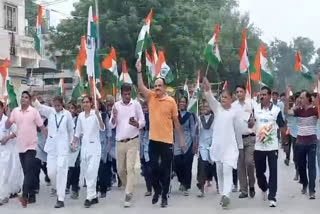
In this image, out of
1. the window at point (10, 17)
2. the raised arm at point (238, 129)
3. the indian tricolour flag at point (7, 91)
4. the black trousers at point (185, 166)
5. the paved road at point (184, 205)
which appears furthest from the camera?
the window at point (10, 17)

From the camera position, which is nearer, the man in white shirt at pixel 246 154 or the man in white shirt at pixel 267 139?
the man in white shirt at pixel 267 139

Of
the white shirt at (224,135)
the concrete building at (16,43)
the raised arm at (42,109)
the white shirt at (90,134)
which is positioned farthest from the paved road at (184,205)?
the concrete building at (16,43)

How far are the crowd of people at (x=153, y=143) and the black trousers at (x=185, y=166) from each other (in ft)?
0.77

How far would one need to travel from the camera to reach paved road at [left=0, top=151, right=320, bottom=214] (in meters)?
8.81

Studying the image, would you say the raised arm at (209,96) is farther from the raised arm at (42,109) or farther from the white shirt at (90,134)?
the raised arm at (42,109)

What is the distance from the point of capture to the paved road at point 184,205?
28.9ft

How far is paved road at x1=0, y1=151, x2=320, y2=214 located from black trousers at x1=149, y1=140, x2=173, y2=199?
0.38 meters

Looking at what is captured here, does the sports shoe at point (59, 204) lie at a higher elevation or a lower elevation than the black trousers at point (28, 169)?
lower

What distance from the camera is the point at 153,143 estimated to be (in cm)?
906

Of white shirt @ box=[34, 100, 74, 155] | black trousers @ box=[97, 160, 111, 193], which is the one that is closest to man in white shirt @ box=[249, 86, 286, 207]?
black trousers @ box=[97, 160, 111, 193]

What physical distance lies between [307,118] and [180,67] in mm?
22463

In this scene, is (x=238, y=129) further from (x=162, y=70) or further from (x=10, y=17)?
(x=10, y=17)

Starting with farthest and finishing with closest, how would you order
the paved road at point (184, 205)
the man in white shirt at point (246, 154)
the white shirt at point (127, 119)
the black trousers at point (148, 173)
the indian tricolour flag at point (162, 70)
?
the indian tricolour flag at point (162, 70), the black trousers at point (148, 173), the man in white shirt at point (246, 154), the white shirt at point (127, 119), the paved road at point (184, 205)

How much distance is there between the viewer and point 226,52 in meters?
46.1
